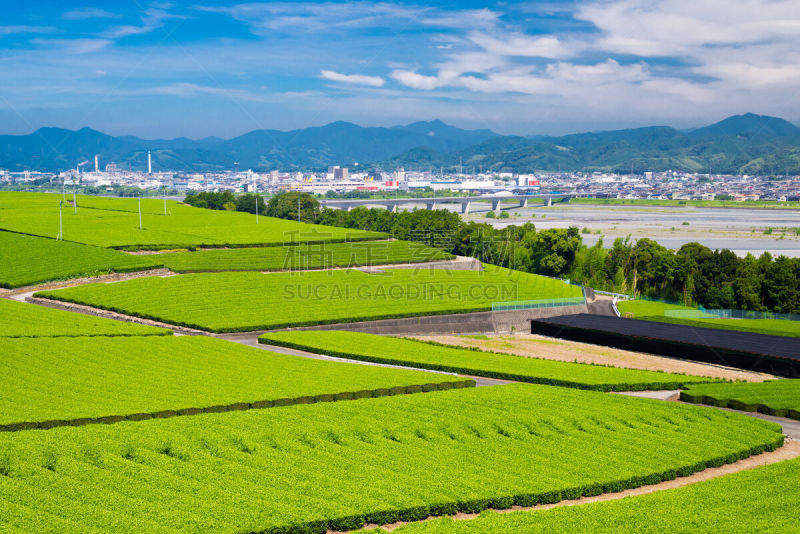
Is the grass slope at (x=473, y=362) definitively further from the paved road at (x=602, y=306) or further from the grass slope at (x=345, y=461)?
the paved road at (x=602, y=306)

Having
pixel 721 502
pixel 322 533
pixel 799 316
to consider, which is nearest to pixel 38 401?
A: pixel 322 533

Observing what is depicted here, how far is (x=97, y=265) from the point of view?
4894 centimetres

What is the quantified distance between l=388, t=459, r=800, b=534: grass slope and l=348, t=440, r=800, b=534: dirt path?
30.8 inches

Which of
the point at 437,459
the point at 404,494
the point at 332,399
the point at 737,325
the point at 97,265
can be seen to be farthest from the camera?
the point at 97,265

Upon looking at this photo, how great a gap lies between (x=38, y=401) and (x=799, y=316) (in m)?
47.7

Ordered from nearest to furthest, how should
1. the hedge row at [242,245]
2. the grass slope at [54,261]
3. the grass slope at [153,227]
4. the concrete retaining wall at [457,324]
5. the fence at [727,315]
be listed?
the concrete retaining wall at [457,324] → the grass slope at [54,261] → the fence at [727,315] → the hedge row at [242,245] → the grass slope at [153,227]

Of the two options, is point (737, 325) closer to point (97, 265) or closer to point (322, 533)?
point (322, 533)

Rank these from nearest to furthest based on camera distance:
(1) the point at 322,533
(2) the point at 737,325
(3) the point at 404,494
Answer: (1) the point at 322,533 < (3) the point at 404,494 < (2) the point at 737,325

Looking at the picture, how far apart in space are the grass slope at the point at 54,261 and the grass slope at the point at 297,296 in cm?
399

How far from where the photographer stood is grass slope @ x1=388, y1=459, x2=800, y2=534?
45.3 ft

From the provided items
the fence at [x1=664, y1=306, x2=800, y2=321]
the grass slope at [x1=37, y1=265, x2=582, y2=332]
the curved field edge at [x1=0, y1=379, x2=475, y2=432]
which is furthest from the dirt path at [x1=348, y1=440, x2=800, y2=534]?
the fence at [x1=664, y1=306, x2=800, y2=321]

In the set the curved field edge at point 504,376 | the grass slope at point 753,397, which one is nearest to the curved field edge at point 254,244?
the curved field edge at point 504,376

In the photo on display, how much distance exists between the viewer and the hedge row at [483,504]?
45.0 ft

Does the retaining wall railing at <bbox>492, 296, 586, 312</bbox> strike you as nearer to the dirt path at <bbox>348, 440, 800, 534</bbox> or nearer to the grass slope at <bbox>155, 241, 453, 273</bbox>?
the grass slope at <bbox>155, 241, 453, 273</bbox>
